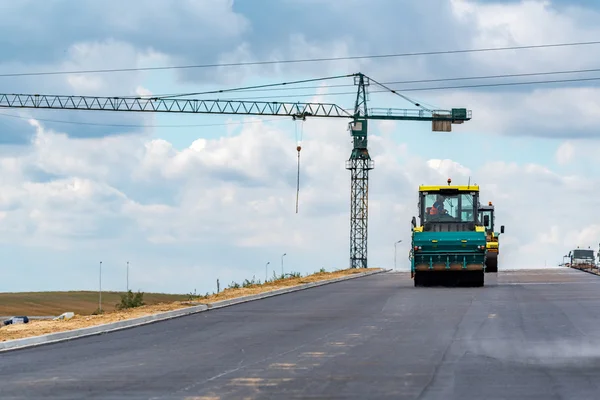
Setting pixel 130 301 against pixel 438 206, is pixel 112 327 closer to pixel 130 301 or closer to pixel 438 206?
pixel 438 206

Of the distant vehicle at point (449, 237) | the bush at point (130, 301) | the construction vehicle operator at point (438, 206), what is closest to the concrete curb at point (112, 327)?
the distant vehicle at point (449, 237)

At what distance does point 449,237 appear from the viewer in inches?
1721

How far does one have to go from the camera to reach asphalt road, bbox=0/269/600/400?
1516cm

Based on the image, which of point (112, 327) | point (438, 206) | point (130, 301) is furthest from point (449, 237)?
point (130, 301)

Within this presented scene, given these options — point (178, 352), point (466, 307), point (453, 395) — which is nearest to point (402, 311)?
point (466, 307)

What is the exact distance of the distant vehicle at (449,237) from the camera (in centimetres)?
4366

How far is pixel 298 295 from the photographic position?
42.0 m

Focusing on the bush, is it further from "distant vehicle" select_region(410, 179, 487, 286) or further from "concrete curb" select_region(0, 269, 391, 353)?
"concrete curb" select_region(0, 269, 391, 353)

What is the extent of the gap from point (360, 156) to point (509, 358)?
85.3 meters

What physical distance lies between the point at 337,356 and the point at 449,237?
24.7 metres

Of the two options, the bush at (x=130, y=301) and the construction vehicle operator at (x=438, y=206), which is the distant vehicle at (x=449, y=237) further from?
the bush at (x=130, y=301)

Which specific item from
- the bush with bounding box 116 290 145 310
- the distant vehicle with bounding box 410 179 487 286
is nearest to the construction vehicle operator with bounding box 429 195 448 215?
the distant vehicle with bounding box 410 179 487 286

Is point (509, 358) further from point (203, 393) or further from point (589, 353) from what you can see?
point (203, 393)

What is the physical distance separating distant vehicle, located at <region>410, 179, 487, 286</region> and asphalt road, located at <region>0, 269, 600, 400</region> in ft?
30.8
